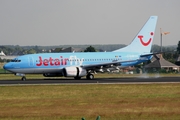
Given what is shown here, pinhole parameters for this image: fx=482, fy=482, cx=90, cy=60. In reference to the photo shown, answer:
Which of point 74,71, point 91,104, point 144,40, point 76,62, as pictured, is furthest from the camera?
point 144,40

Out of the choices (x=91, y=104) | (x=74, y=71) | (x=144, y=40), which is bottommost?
(x=91, y=104)

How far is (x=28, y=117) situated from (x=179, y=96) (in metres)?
14.4

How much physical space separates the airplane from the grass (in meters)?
21.9

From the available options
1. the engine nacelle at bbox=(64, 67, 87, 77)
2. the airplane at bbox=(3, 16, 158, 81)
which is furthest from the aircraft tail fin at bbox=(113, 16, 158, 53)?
the engine nacelle at bbox=(64, 67, 87, 77)

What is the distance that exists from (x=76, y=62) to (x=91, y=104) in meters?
34.9

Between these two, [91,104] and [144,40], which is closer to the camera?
[91,104]

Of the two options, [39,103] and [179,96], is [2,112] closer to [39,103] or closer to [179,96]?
[39,103]

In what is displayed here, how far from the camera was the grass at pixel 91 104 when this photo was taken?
2752 cm

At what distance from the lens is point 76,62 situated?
6700cm

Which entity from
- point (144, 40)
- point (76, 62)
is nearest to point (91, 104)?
point (76, 62)

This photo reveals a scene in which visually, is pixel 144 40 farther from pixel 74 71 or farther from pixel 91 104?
pixel 91 104

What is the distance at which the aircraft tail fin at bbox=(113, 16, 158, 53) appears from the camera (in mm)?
72875

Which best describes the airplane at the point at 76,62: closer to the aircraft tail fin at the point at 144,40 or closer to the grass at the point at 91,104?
the aircraft tail fin at the point at 144,40

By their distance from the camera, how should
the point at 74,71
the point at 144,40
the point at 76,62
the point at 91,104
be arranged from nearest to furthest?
the point at 91,104 → the point at 74,71 → the point at 76,62 → the point at 144,40
